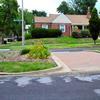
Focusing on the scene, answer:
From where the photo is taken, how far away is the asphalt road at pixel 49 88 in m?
10.1

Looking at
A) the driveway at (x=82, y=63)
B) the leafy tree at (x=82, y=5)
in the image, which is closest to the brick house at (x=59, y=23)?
the leafy tree at (x=82, y=5)

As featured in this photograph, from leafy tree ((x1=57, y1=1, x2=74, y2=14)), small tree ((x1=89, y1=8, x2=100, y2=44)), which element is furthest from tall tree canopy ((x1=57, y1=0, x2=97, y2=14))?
small tree ((x1=89, y1=8, x2=100, y2=44))

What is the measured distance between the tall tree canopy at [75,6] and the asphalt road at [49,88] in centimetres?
10582

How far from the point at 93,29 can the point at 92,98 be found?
39.4 m

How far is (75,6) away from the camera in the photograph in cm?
12144

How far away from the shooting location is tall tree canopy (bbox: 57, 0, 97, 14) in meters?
119

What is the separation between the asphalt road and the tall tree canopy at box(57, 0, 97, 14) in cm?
10582

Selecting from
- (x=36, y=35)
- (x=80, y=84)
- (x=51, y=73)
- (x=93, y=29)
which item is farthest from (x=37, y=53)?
(x=36, y=35)

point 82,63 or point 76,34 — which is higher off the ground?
point 76,34

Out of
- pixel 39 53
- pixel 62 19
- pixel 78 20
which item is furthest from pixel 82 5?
pixel 39 53

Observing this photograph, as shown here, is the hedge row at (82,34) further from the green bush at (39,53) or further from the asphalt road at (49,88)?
the asphalt road at (49,88)

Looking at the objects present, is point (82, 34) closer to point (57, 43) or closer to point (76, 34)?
point (76, 34)

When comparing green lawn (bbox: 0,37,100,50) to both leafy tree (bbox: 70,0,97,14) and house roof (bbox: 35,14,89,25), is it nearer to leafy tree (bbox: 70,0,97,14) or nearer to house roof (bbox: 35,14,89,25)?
house roof (bbox: 35,14,89,25)

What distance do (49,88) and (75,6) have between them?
11117cm
